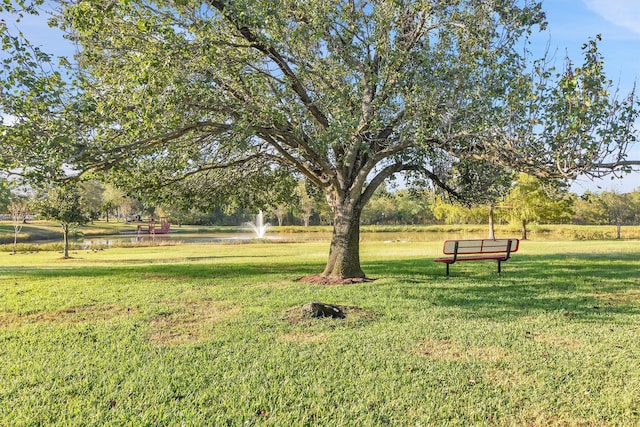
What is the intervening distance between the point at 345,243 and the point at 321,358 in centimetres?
672

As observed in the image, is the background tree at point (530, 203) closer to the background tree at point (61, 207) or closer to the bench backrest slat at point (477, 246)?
the bench backrest slat at point (477, 246)

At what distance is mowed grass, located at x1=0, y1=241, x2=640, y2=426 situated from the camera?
387cm

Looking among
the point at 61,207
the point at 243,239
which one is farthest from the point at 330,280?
the point at 243,239

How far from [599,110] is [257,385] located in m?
7.33

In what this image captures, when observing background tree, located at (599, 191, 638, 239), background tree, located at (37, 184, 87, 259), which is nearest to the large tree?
background tree, located at (37, 184, 87, 259)

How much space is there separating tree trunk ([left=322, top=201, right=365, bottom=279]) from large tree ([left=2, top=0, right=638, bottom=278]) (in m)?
0.03

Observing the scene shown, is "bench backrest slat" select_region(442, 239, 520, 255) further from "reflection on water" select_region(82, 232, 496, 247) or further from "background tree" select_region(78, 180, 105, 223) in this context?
"reflection on water" select_region(82, 232, 496, 247)

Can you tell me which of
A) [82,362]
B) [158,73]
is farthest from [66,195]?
[82,362]

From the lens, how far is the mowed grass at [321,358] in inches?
152

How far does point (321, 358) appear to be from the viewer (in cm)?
521

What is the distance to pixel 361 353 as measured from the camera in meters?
5.39

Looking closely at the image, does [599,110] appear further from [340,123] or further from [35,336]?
[35,336]

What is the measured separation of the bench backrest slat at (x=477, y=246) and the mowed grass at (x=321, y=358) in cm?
239

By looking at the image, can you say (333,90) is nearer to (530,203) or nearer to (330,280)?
(330,280)
